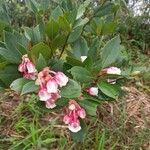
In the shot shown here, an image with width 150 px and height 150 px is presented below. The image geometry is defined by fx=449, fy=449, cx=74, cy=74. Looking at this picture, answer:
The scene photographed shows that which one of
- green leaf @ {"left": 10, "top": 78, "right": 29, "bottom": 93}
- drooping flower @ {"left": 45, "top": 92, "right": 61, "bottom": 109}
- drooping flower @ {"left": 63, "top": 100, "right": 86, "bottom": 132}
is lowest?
drooping flower @ {"left": 63, "top": 100, "right": 86, "bottom": 132}

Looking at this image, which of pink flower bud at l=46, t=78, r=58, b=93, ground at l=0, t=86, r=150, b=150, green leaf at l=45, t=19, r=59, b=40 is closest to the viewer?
pink flower bud at l=46, t=78, r=58, b=93

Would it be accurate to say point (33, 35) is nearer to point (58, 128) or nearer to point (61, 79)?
point (61, 79)

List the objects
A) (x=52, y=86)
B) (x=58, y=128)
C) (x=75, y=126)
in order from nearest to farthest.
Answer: (x=52, y=86), (x=75, y=126), (x=58, y=128)

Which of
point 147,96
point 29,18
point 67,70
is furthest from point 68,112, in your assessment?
point 29,18

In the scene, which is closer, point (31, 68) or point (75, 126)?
point (31, 68)

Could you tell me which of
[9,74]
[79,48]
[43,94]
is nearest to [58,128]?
[79,48]

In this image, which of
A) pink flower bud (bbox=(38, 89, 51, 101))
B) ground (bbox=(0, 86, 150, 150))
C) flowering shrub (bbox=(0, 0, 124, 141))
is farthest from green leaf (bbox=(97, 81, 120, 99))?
ground (bbox=(0, 86, 150, 150))

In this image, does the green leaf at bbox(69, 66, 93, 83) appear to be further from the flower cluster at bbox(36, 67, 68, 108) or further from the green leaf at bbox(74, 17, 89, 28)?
the green leaf at bbox(74, 17, 89, 28)
